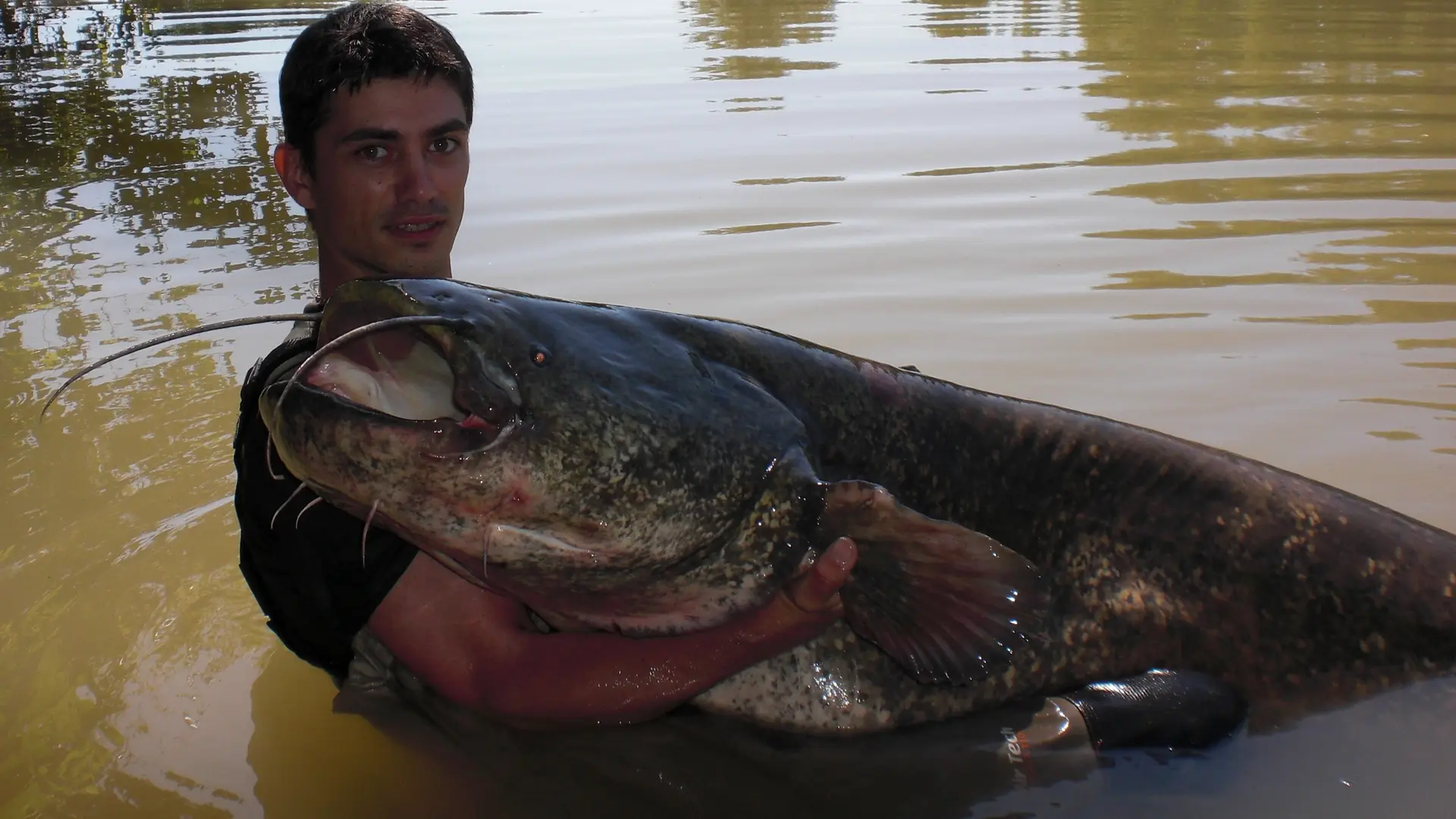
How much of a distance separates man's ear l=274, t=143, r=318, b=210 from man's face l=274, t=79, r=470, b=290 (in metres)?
0.04

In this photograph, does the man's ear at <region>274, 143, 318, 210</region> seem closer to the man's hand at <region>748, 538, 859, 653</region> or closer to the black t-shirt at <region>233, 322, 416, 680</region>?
the black t-shirt at <region>233, 322, 416, 680</region>

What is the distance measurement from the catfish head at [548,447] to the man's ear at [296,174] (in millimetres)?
1064

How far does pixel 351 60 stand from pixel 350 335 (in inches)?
49.7

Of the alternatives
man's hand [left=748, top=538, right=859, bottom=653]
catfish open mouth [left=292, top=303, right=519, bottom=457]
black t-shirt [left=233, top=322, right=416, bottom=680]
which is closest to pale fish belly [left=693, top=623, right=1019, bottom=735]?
man's hand [left=748, top=538, right=859, bottom=653]

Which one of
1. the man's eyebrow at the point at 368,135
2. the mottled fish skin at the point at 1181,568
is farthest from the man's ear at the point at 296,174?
the mottled fish skin at the point at 1181,568

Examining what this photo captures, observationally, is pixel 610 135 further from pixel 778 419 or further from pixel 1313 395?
pixel 778 419

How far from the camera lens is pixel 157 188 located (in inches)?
297

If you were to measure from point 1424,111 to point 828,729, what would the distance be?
292 inches

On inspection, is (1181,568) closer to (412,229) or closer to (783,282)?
(412,229)

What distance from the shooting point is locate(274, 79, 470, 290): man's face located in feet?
9.01

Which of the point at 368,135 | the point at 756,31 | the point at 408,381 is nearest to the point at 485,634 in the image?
the point at 408,381

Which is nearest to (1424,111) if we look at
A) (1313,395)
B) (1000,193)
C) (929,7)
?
(1000,193)

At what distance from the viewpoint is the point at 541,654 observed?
2.33 m

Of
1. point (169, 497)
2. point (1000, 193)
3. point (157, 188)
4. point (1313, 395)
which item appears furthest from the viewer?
point (157, 188)
